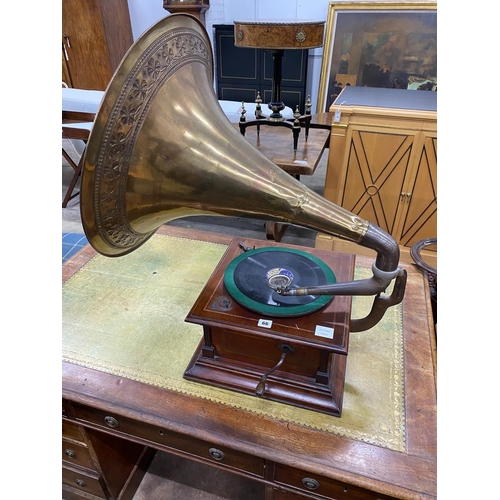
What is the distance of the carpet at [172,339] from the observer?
1.02m

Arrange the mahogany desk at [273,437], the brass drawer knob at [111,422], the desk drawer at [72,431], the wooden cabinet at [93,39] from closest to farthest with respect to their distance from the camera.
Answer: the mahogany desk at [273,437]
the brass drawer knob at [111,422]
the desk drawer at [72,431]
the wooden cabinet at [93,39]

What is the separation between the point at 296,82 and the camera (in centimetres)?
466

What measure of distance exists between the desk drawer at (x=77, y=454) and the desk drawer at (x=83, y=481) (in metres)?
0.04

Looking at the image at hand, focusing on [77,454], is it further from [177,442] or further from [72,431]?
[177,442]

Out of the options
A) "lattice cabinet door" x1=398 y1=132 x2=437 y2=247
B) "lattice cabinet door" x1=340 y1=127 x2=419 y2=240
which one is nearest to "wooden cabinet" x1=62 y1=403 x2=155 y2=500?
"lattice cabinet door" x1=340 y1=127 x2=419 y2=240

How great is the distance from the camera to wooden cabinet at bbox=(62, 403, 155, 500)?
1303mm

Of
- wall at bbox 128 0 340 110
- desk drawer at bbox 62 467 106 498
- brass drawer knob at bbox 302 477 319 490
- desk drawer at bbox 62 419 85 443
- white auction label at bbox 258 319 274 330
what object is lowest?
desk drawer at bbox 62 467 106 498

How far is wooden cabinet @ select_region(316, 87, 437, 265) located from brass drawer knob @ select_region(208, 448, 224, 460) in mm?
1889

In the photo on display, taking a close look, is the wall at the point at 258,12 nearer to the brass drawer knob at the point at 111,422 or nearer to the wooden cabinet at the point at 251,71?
the wooden cabinet at the point at 251,71

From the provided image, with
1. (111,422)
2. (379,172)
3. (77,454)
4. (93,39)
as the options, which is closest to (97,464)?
(77,454)

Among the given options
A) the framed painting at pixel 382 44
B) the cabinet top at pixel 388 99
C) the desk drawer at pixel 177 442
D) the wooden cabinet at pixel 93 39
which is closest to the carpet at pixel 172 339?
the desk drawer at pixel 177 442

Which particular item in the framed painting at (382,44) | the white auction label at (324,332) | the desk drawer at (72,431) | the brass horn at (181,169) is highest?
the framed painting at (382,44)

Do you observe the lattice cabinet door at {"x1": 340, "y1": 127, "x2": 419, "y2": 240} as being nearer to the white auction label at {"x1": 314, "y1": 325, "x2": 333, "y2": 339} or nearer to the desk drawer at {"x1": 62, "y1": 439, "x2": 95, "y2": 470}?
the white auction label at {"x1": 314, "y1": 325, "x2": 333, "y2": 339}

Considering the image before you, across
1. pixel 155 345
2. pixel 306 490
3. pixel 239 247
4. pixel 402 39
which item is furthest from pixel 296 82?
pixel 306 490
